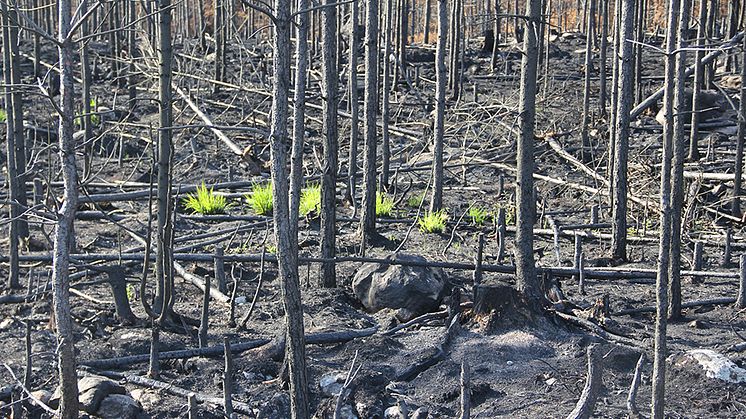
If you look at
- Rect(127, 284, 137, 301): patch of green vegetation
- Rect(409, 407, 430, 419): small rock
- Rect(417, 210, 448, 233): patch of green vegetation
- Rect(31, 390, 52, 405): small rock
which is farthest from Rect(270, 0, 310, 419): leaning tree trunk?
Rect(417, 210, 448, 233): patch of green vegetation

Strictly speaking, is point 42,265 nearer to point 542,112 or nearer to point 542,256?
point 542,256

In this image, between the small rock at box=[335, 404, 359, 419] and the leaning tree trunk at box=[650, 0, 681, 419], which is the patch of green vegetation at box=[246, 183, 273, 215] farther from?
the leaning tree trunk at box=[650, 0, 681, 419]

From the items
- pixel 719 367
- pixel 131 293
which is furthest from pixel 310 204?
pixel 719 367

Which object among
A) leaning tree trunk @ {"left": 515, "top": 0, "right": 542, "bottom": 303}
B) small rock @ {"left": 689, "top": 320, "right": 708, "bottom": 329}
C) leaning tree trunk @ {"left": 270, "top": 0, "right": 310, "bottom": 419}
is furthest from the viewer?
small rock @ {"left": 689, "top": 320, "right": 708, "bottom": 329}

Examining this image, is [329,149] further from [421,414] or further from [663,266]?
[663,266]

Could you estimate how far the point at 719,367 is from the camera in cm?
673

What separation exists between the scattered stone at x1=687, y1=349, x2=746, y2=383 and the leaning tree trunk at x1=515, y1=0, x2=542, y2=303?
1444 millimetres

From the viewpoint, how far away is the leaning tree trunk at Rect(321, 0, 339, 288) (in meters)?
9.00

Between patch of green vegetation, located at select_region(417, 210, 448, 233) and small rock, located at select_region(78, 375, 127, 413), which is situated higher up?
patch of green vegetation, located at select_region(417, 210, 448, 233)

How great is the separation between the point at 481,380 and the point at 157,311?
2.95 metres

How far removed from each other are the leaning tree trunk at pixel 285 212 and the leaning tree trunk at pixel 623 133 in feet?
19.1

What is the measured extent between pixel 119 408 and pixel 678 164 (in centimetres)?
473

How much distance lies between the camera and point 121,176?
1530 centimetres

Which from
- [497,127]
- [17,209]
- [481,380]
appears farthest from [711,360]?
[497,127]
